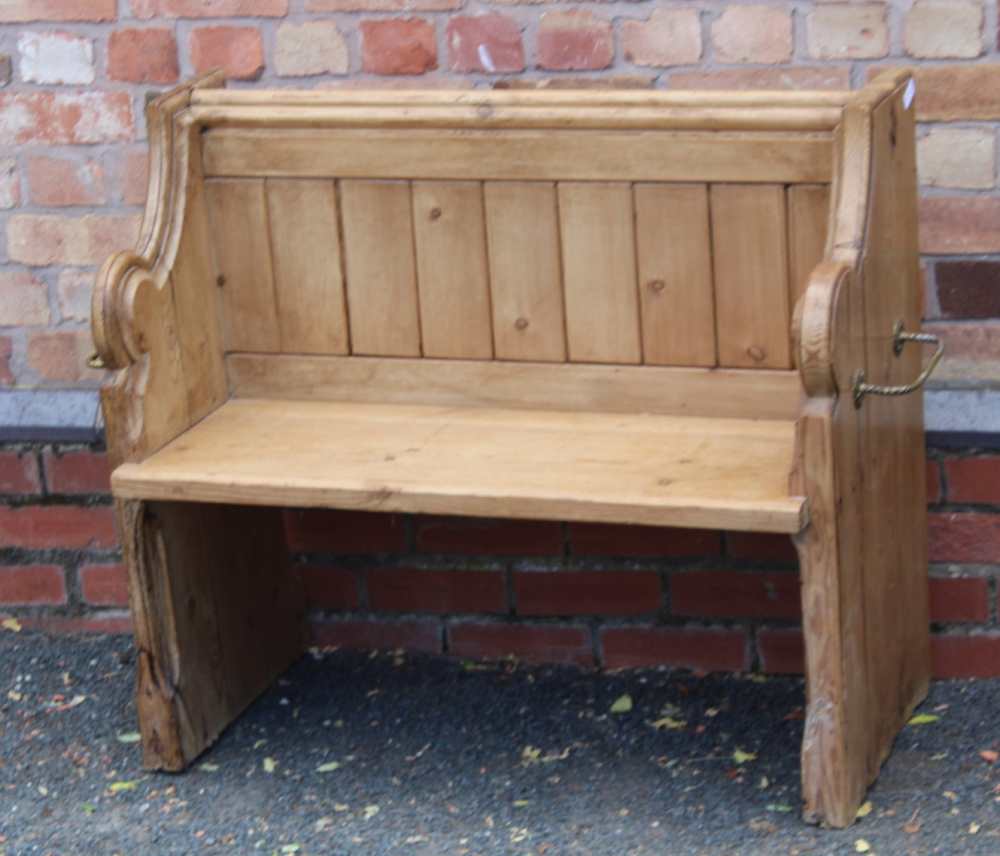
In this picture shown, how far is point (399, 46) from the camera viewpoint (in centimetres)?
294

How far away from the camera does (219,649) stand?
9.81ft

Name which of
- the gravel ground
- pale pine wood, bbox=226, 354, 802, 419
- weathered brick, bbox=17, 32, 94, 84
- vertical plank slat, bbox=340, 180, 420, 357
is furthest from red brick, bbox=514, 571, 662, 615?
weathered brick, bbox=17, 32, 94, 84

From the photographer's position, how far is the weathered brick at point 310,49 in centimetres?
296

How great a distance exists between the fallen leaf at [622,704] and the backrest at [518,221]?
58 cm

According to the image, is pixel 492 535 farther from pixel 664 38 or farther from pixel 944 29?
pixel 944 29

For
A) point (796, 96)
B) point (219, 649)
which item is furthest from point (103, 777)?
point (796, 96)

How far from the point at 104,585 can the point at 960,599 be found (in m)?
1.48

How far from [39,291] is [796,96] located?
1.34 metres

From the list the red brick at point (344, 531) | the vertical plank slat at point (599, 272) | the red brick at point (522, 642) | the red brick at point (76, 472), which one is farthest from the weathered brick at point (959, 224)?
the red brick at point (76, 472)

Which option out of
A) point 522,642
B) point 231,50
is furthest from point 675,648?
point 231,50

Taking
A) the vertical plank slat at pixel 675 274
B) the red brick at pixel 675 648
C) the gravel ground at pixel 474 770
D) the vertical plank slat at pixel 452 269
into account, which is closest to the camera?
the gravel ground at pixel 474 770

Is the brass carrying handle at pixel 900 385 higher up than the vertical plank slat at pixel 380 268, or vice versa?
the vertical plank slat at pixel 380 268

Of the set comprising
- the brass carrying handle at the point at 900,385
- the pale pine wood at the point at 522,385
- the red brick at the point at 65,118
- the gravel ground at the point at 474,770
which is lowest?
the gravel ground at the point at 474,770

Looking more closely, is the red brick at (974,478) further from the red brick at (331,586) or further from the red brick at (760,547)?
the red brick at (331,586)
